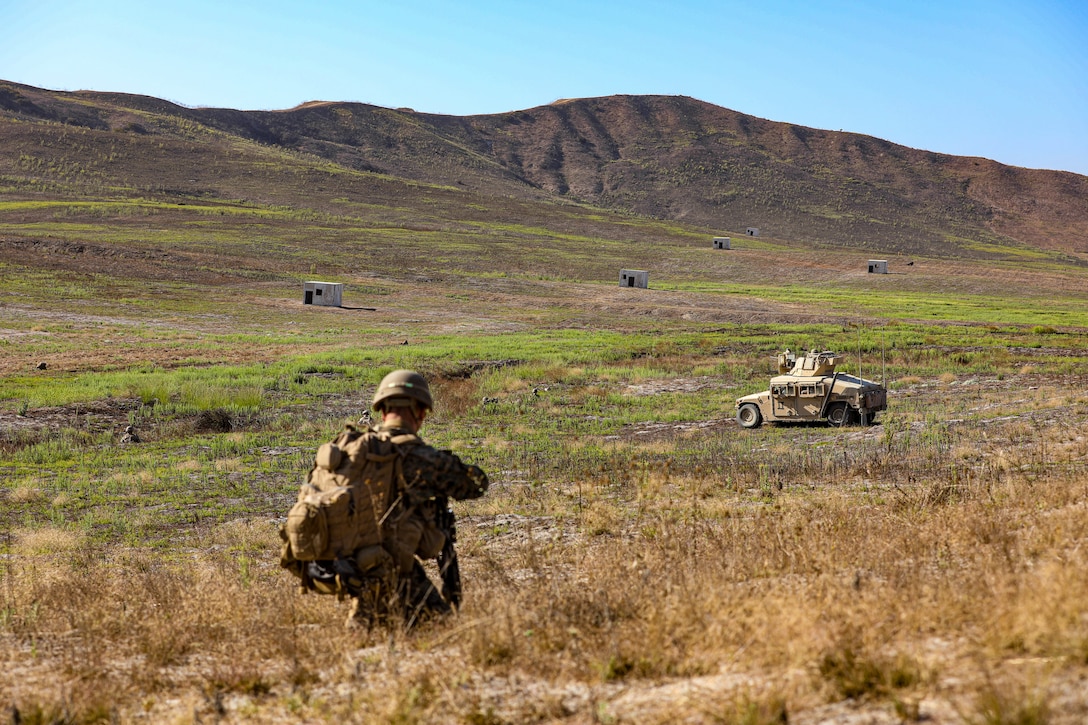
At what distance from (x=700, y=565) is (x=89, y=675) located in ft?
13.7

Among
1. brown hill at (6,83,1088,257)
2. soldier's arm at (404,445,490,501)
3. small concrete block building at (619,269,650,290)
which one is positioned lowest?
soldier's arm at (404,445,490,501)

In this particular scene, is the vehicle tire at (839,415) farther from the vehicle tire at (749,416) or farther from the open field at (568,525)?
the vehicle tire at (749,416)

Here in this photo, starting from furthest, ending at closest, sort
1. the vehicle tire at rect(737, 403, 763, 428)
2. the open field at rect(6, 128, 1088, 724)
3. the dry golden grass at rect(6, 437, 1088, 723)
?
1. the vehicle tire at rect(737, 403, 763, 428)
2. the open field at rect(6, 128, 1088, 724)
3. the dry golden grass at rect(6, 437, 1088, 723)

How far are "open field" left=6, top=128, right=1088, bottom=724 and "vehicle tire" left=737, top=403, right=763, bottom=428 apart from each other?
673mm

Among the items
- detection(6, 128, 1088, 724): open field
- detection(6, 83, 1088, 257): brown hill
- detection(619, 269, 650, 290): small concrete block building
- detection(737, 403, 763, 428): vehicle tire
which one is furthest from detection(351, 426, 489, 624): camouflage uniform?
detection(6, 83, 1088, 257): brown hill

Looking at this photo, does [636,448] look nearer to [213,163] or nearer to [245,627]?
[245,627]

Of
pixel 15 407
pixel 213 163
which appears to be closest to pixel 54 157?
pixel 213 163

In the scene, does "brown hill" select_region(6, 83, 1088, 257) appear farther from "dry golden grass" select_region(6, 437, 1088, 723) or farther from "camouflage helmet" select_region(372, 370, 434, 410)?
"camouflage helmet" select_region(372, 370, 434, 410)

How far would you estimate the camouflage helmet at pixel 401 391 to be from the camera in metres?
6.45

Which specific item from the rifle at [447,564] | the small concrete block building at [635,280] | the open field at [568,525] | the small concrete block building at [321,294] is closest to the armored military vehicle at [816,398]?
the open field at [568,525]

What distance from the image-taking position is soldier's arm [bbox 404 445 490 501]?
244 inches

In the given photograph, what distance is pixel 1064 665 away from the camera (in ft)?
14.2

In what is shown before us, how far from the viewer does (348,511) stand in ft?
20.2

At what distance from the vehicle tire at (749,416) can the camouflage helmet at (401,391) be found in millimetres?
17033
